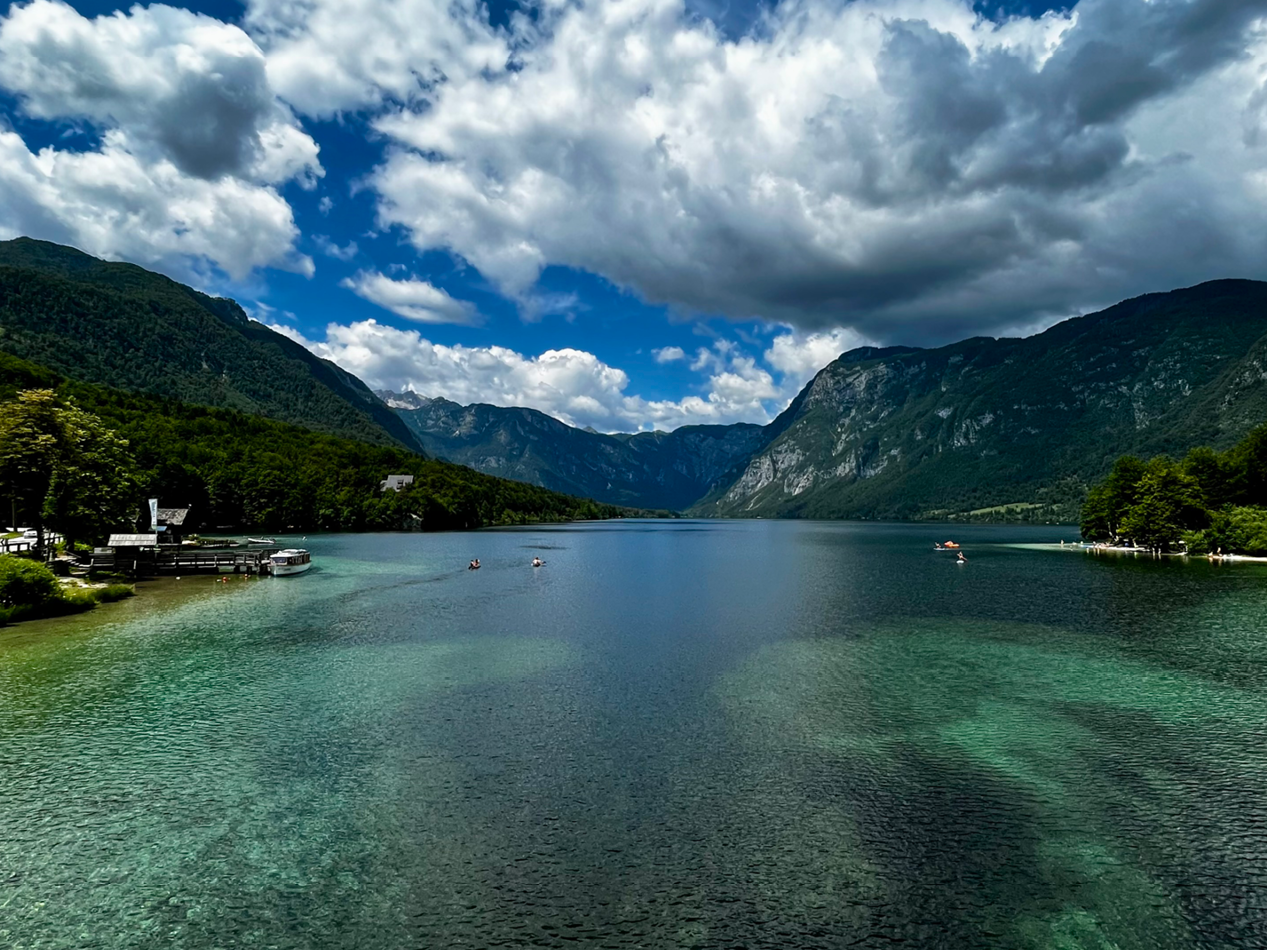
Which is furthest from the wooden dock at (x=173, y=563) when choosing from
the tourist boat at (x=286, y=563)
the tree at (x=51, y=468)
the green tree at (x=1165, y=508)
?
the green tree at (x=1165, y=508)

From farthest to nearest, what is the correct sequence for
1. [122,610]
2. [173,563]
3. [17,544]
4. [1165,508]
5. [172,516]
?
[1165,508], [172,516], [173,563], [17,544], [122,610]

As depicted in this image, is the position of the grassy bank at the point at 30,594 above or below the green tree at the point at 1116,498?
below

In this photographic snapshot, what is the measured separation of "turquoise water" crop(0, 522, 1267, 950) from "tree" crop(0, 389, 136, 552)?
97.0 ft

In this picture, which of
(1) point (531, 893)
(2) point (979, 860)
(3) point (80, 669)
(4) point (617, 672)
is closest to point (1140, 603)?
(4) point (617, 672)

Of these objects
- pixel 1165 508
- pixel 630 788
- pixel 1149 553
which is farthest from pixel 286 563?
pixel 1165 508

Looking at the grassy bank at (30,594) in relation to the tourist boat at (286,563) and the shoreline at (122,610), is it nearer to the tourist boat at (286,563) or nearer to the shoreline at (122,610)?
the shoreline at (122,610)

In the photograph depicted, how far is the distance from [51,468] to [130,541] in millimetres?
13243

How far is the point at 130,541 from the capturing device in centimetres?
7838

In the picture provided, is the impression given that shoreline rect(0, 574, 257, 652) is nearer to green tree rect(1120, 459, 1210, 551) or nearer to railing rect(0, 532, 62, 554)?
railing rect(0, 532, 62, 554)

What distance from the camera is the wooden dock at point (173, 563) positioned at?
3152 inches

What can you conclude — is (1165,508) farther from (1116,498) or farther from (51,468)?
(51,468)

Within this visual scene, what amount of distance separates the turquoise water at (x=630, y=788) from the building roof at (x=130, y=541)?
35.2m

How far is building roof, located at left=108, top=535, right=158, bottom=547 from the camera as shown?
257 feet

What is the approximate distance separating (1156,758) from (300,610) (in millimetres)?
60423
